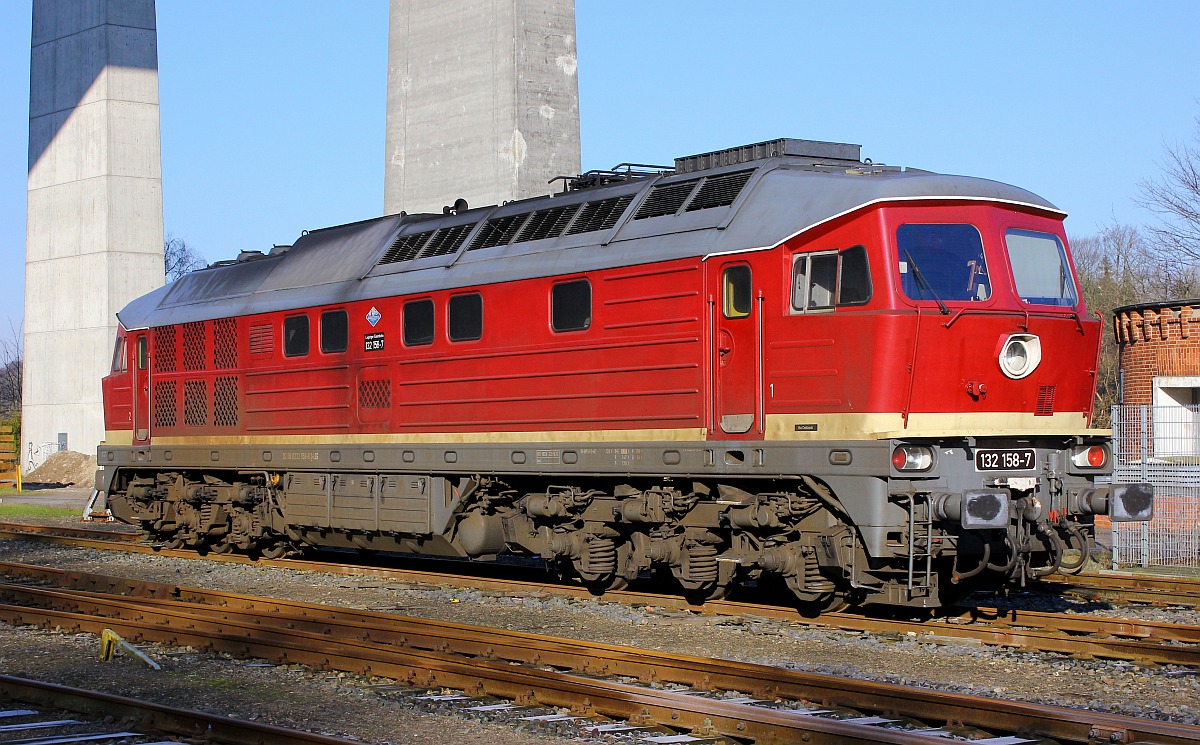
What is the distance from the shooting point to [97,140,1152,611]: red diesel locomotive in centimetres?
1127

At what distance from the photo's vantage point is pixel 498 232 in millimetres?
15055

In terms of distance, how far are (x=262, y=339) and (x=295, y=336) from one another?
2.55 feet

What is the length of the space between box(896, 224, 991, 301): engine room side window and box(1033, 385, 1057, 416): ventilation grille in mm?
1046

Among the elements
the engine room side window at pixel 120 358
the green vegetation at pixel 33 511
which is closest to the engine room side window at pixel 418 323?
the engine room side window at pixel 120 358

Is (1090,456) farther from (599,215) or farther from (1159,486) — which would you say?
(1159,486)

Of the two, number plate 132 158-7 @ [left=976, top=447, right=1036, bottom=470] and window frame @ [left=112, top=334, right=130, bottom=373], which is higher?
window frame @ [left=112, top=334, right=130, bottom=373]

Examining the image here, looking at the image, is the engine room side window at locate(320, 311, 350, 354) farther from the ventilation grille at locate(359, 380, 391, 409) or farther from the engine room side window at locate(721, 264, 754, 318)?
the engine room side window at locate(721, 264, 754, 318)

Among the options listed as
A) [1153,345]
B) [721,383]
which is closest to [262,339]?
[721,383]

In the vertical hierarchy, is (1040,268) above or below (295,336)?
above

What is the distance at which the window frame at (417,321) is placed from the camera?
15273 mm

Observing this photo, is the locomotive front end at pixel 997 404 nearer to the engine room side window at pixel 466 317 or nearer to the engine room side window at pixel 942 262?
the engine room side window at pixel 942 262

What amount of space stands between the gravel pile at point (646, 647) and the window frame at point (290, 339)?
364cm

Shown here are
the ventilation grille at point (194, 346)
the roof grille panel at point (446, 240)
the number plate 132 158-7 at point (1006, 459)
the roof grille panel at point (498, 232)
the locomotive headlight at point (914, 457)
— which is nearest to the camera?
the locomotive headlight at point (914, 457)

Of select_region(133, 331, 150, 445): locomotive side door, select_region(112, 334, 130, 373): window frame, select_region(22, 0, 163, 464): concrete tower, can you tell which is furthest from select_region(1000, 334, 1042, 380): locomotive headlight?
select_region(22, 0, 163, 464): concrete tower
